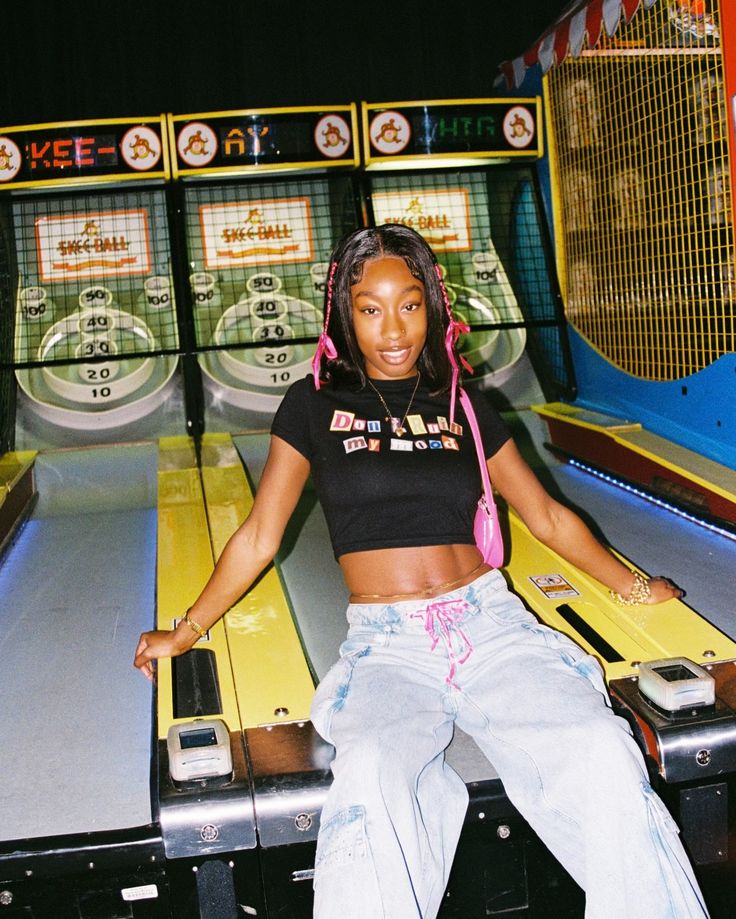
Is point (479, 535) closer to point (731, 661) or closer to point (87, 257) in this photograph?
point (731, 661)

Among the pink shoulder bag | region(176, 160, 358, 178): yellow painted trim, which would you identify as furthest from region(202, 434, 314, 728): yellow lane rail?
region(176, 160, 358, 178): yellow painted trim

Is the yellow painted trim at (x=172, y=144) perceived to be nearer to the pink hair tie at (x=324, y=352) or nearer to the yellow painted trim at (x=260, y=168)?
the yellow painted trim at (x=260, y=168)

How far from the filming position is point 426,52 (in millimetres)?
6090

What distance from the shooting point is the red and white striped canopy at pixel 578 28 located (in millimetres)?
3576

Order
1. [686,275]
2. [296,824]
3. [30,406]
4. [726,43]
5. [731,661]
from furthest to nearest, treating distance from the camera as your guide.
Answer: [30,406]
[686,275]
[726,43]
[731,661]
[296,824]

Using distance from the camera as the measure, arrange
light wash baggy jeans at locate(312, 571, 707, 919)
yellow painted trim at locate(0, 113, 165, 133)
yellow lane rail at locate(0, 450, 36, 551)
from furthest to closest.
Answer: yellow painted trim at locate(0, 113, 165, 133), yellow lane rail at locate(0, 450, 36, 551), light wash baggy jeans at locate(312, 571, 707, 919)

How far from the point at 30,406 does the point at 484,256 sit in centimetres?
260

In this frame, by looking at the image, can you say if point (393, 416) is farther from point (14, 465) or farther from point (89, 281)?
point (89, 281)

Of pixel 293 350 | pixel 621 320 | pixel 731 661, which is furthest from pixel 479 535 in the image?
pixel 293 350

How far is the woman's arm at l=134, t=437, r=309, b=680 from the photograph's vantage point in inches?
78.2

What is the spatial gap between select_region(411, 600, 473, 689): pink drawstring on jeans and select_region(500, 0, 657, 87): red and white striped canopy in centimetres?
253

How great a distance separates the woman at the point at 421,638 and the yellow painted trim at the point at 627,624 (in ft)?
0.29

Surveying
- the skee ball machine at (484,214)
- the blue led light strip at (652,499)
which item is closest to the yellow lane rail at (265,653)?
the blue led light strip at (652,499)

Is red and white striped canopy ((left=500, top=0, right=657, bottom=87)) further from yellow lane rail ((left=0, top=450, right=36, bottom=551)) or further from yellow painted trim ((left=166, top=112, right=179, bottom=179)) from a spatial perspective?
yellow lane rail ((left=0, top=450, right=36, bottom=551))
